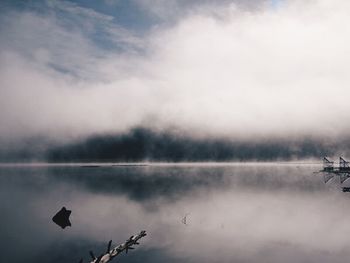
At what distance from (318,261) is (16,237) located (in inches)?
1911

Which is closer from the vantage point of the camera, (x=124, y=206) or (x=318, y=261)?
(x=318, y=261)

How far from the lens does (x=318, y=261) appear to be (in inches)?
1457

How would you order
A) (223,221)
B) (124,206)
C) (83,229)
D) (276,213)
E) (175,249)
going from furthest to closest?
(124,206)
(276,213)
(223,221)
(83,229)
(175,249)

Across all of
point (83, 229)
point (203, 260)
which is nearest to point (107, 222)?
point (83, 229)

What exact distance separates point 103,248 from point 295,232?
106 ft

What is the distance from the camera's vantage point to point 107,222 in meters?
65.3

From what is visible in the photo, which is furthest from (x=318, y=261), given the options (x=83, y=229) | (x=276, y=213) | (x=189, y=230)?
(x=83, y=229)

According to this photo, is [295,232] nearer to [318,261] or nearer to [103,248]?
[318,261]

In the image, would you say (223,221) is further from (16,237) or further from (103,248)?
(16,237)

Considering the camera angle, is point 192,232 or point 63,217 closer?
point 192,232

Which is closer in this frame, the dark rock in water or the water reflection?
the water reflection

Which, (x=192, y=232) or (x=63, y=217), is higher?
(x=192, y=232)

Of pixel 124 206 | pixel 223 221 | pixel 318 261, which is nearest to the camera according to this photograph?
pixel 318 261

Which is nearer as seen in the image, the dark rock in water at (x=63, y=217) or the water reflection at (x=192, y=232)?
the water reflection at (x=192, y=232)
